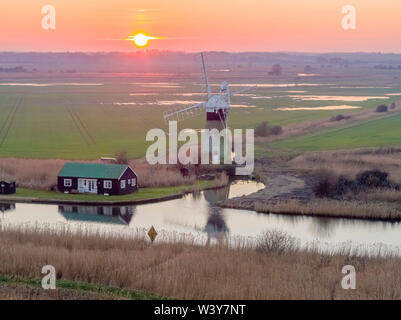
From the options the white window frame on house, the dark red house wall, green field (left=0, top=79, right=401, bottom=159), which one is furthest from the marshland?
the white window frame on house

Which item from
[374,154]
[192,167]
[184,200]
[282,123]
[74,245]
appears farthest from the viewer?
[282,123]

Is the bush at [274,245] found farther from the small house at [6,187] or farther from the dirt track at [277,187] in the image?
the small house at [6,187]

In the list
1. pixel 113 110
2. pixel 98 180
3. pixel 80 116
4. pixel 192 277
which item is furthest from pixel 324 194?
pixel 113 110

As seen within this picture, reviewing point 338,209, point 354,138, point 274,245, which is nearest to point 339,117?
point 354,138

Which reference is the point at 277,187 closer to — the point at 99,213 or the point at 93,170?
the point at 93,170

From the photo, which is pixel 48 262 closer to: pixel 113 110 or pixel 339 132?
pixel 339 132

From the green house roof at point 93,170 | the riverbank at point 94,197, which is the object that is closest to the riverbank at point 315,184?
the riverbank at point 94,197

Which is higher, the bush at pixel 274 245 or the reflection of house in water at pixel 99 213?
the reflection of house in water at pixel 99 213
